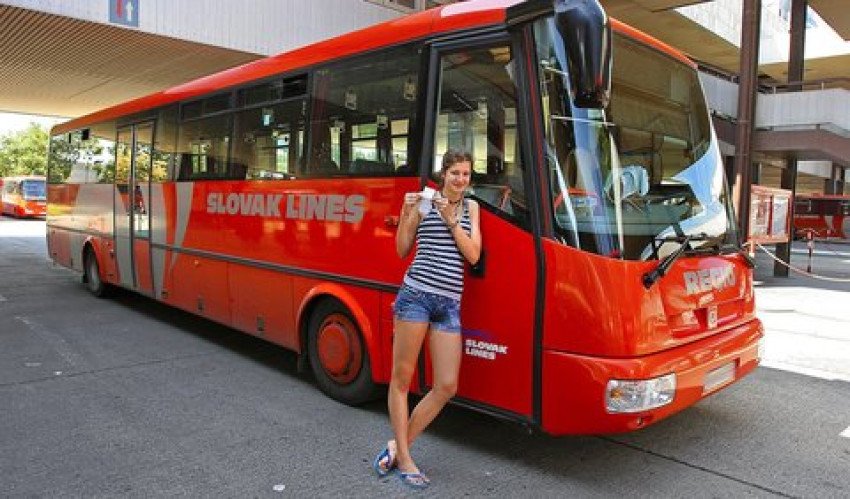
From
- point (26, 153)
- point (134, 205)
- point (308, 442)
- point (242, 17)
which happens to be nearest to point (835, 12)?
point (242, 17)

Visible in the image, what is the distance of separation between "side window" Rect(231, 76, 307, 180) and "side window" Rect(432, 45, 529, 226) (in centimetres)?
168

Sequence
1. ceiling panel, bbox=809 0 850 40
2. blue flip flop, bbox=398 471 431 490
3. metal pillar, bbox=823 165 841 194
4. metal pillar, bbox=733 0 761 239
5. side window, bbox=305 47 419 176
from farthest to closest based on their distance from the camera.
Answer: metal pillar, bbox=823 165 841 194, ceiling panel, bbox=809 0 850 40, metal pillar, bbox=733 0 761 239, side window, bbox=305 47 419 176, blue flip flop, bbox=398 471 431 490

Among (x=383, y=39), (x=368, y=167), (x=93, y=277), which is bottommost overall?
(x=93, y=277)

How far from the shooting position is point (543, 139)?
3715mm

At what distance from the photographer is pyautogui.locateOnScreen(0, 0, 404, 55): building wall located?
12.5 meters

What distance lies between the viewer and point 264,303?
6.03 m

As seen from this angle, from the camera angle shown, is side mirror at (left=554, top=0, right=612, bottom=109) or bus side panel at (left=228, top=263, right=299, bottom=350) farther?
bus side panel at (left=228, top=263, right=299, bottom=350)

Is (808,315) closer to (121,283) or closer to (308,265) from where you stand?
(308,265)

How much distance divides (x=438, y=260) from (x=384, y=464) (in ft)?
4.02

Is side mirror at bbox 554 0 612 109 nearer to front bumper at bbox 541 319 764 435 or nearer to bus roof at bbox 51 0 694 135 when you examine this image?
bus roof at bbox 51 0 694 135

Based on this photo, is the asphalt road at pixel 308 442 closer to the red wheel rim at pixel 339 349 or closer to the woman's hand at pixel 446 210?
the red wheel rim at pixel 339 349

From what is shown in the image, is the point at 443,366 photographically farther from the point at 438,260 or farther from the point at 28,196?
the point at 28,196

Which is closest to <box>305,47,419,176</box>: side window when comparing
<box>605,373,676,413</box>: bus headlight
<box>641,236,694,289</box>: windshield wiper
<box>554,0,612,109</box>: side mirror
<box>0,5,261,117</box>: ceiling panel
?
<box>554,0,612,109</box>: side mirror

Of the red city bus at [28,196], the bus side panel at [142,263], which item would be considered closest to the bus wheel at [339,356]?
the bus side panel at [142,263]
